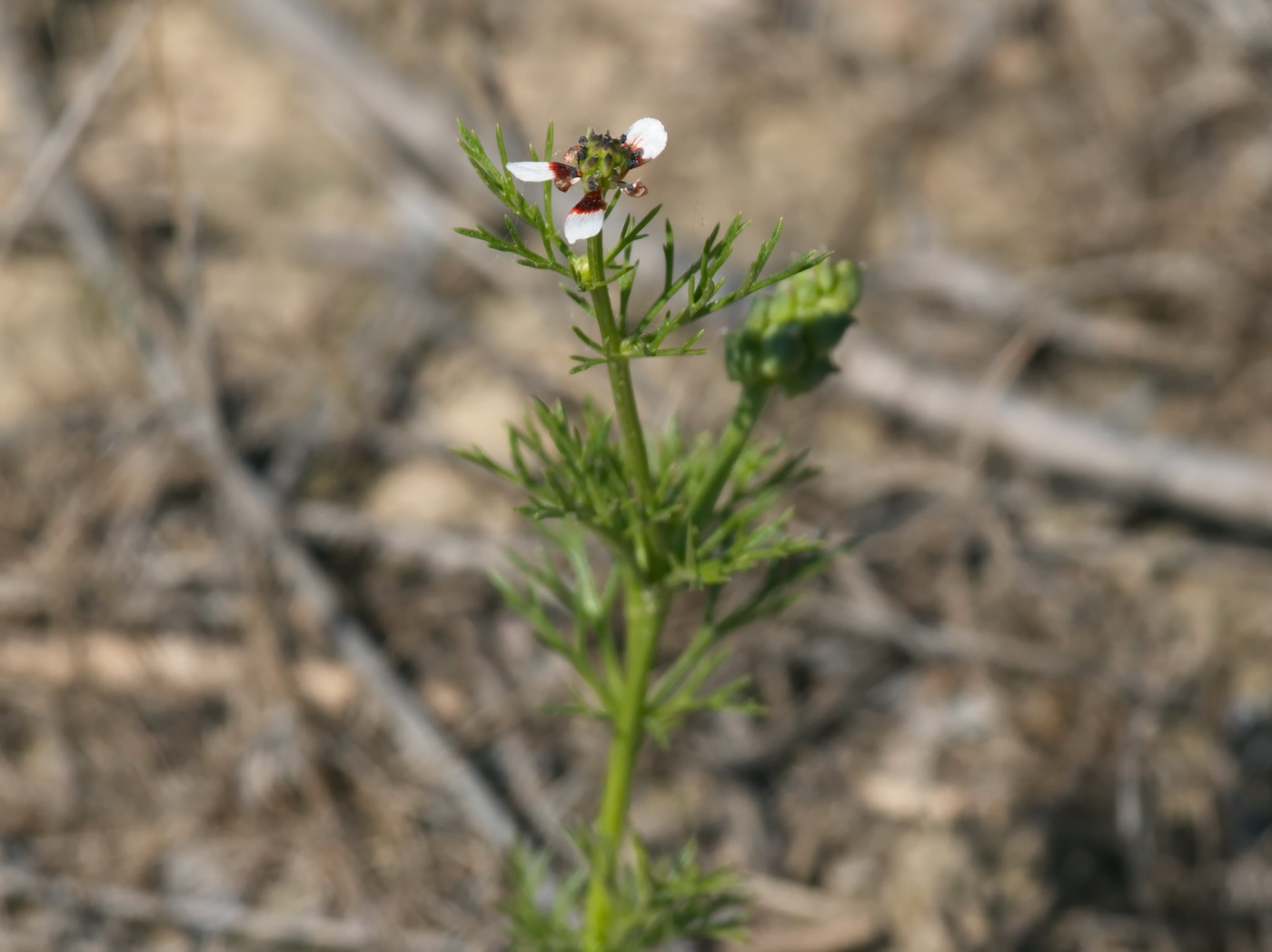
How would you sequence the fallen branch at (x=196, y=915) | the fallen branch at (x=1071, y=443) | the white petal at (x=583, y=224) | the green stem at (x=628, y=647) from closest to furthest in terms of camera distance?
the white petal at (x=583, y=224) → the green stem at (x=628, y=647) → the fallen branch at (x=196, y=915) → the fallen branch at (x=1071, y=443)

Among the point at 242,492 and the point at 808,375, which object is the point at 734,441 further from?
the point at 242,492

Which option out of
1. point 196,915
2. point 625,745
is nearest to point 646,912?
point 625,745

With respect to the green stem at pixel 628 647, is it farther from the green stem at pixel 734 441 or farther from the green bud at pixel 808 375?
the green bud at pixel 808 375

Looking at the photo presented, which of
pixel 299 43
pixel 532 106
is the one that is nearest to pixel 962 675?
pixel 532 106

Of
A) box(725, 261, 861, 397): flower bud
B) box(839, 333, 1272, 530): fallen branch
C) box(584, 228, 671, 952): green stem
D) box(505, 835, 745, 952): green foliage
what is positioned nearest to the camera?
box(584, 228, 671, 952): green stem

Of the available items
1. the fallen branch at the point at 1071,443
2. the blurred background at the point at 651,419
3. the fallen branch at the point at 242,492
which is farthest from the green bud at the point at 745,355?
the fallen branch at the point at 1071,443

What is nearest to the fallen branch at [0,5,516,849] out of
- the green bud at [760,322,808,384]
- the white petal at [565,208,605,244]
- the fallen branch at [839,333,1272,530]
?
the green bud at [760,322,808,384]

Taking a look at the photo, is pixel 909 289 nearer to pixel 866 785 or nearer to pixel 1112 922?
pixel 866 785

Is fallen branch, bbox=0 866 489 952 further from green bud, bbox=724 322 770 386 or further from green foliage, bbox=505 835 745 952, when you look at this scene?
green bud, bbox=724 322 770 386
